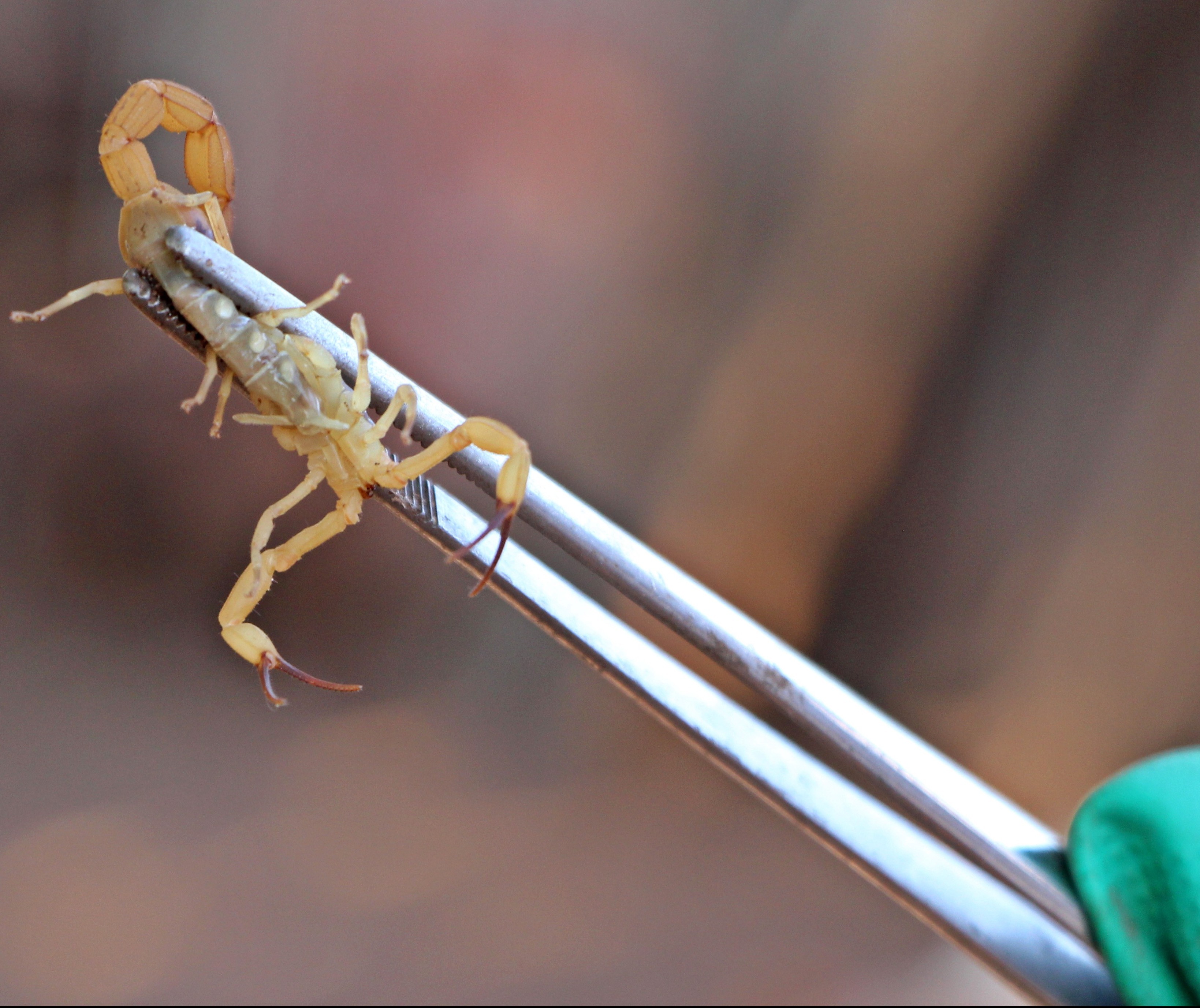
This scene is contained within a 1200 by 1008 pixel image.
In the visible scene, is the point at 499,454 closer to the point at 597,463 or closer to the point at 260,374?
the point at 260,374

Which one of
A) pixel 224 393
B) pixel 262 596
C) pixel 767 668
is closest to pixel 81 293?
pixel 224 393

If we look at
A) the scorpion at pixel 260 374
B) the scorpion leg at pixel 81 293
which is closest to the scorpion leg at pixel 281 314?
the scorpion at pixel 260 374

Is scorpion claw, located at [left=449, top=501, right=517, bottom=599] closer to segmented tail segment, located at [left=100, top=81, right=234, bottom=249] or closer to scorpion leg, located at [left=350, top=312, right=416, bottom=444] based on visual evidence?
scorpion leg, located at [left=350, top=312, right=416, bottom=444]

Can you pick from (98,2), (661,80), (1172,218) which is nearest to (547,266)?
(661,80)

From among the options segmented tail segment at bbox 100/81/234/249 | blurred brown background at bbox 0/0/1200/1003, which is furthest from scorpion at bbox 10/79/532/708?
blurred brown background at bbox 0/0/1200/1003

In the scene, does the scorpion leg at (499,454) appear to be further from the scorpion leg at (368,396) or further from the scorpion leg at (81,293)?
the scorpion leg at (81,293)
